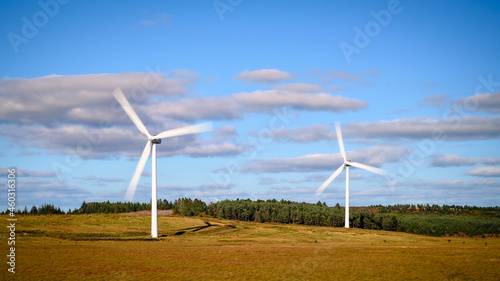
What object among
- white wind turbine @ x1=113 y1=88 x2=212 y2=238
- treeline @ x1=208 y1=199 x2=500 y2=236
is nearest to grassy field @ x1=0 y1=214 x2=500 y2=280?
white wind turbine @ x1=113 y1=88 x2=212 y2=238

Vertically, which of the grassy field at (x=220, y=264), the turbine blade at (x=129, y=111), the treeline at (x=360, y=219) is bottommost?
the treeline at (x=360, y=219)

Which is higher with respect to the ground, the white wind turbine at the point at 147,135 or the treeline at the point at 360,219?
the white wind turbine at the point at 147,135

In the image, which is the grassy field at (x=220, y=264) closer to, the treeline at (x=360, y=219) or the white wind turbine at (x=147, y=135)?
the white wind turbine at (x=147, y=135)

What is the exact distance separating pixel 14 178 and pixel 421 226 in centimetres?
14058

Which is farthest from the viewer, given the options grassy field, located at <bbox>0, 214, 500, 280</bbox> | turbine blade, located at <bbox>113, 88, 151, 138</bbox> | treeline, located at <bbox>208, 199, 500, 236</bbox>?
treeline, located at <bbox>208, 199, 500, 236</bbox>

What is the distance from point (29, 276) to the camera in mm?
37281

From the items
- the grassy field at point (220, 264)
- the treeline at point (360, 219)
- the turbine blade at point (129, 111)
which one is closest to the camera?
the grassy field at point (220, 264)

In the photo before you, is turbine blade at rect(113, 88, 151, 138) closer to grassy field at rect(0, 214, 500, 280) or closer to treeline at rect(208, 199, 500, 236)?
grassy field at rect(0, 214, 500, 280)

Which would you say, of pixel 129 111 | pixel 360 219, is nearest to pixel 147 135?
pixel 129 111

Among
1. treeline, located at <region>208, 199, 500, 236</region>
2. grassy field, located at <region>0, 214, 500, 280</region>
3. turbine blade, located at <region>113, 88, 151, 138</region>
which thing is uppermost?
turbine blade, located at <region>113, 88, 151, 138</region>

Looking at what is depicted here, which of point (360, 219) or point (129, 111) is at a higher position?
point (129, 111)

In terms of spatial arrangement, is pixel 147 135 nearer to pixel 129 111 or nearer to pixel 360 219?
pixel 129 111

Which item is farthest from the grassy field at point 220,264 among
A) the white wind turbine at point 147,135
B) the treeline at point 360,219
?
the treeline at point 360,219

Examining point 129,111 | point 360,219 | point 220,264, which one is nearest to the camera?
point 220,264
